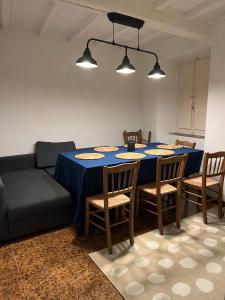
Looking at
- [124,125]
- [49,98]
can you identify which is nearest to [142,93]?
[124,125]

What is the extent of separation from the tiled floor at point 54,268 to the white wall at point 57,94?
1.83 metres

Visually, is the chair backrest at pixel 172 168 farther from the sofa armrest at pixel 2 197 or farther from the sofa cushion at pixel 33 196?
the sofa armrest at pixel 2 197

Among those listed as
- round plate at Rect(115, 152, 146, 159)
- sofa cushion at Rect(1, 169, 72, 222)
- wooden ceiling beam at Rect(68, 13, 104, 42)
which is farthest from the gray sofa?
wooden ceiling beam at Rect(68, 13, 104, 42)

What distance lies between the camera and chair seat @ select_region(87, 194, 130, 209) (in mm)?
2121

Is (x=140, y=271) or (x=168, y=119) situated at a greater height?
(x=168, y=119)

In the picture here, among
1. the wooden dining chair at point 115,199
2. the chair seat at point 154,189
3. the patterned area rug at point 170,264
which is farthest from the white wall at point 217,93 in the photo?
the wooden dining chair at point 115,199

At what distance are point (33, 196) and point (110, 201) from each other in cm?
89

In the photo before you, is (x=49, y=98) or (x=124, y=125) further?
(x=124, y=125)

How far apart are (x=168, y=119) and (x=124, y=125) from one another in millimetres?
896

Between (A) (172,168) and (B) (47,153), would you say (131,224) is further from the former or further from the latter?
(B) (47,153)

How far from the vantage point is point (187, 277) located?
179cm

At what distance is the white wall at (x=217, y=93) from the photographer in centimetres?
298

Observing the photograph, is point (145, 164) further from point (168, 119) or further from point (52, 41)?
point (52, 41)

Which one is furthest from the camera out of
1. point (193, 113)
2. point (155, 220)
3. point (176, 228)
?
point (193, 113)
